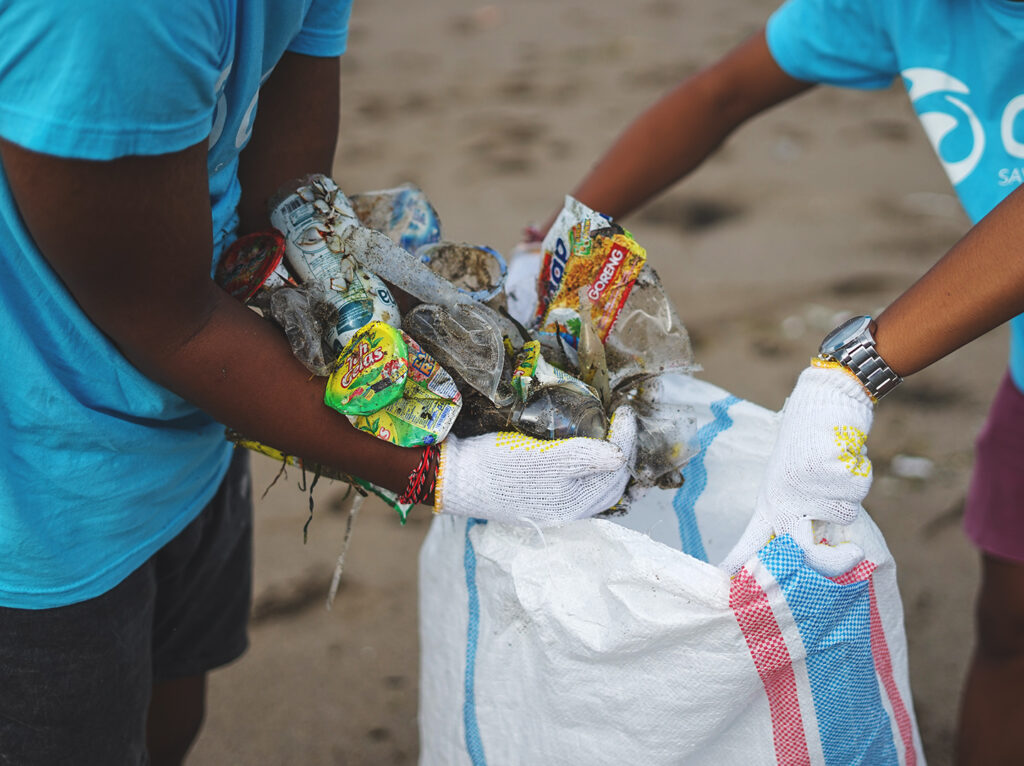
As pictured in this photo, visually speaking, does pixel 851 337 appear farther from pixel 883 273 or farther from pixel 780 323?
pixel 883 273

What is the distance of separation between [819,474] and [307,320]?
22.8 inches

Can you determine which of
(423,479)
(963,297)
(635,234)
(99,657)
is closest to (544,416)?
(423,479)

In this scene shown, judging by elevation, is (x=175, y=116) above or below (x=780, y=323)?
above

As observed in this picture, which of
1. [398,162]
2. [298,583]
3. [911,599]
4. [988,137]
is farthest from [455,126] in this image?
[988,137]

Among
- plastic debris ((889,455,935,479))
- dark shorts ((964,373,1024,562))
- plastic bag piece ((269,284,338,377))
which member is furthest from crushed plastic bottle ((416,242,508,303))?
plastic debris ((889,455,935,479))

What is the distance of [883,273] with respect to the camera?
10.3ft

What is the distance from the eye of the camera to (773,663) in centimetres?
96

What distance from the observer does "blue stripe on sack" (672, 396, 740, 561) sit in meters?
1.21

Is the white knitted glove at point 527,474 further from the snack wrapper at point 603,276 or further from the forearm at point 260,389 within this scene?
the snack wrapper at point 603,276

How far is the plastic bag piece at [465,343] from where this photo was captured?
40.5 inches

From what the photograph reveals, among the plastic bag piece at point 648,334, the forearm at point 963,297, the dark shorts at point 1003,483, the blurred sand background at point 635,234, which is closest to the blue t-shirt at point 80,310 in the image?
the plastic bag piece at point 648,334

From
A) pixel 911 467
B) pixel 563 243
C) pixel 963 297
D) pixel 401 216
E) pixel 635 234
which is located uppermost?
pixel 963 297

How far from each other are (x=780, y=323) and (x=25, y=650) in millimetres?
2475

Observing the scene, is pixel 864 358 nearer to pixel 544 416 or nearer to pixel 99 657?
pixel 544 416
